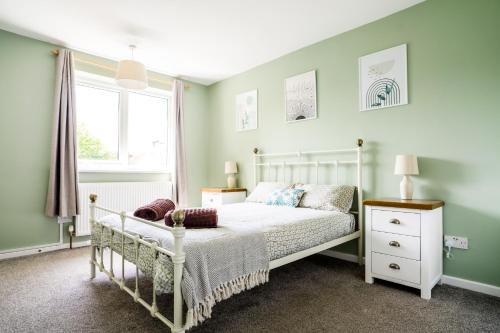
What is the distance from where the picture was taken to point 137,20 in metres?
2.99

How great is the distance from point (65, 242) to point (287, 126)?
3.19 metres

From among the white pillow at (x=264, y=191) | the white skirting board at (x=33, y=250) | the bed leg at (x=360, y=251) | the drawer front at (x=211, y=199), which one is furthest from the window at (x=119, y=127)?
the bed leg at (x=360, y=251)

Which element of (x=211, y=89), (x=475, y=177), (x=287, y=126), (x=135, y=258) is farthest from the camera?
(x=211, y=89)

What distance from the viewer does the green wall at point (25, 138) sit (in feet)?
10.6

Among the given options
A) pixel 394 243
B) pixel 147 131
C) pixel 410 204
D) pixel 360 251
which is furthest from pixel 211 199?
pixel 410 204

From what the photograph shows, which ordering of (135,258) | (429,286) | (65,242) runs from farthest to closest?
(65,242) < (429,286) < (135,258)

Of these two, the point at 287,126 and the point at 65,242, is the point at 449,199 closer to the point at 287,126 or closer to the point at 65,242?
the point at 287,126

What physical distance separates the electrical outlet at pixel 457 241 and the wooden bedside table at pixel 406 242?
0.20 feet

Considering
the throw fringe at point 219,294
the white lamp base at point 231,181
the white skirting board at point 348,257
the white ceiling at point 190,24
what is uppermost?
the white ceiling at point 190,24

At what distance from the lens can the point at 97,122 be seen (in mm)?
4078

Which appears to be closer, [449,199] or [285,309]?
[285,309]

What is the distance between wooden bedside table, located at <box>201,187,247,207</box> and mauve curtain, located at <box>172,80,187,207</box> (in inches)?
16.5

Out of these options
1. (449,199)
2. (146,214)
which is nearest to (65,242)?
(146,214)

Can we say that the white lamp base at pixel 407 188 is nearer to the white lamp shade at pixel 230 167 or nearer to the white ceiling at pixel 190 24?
the white ceiling at pixel 190 24
